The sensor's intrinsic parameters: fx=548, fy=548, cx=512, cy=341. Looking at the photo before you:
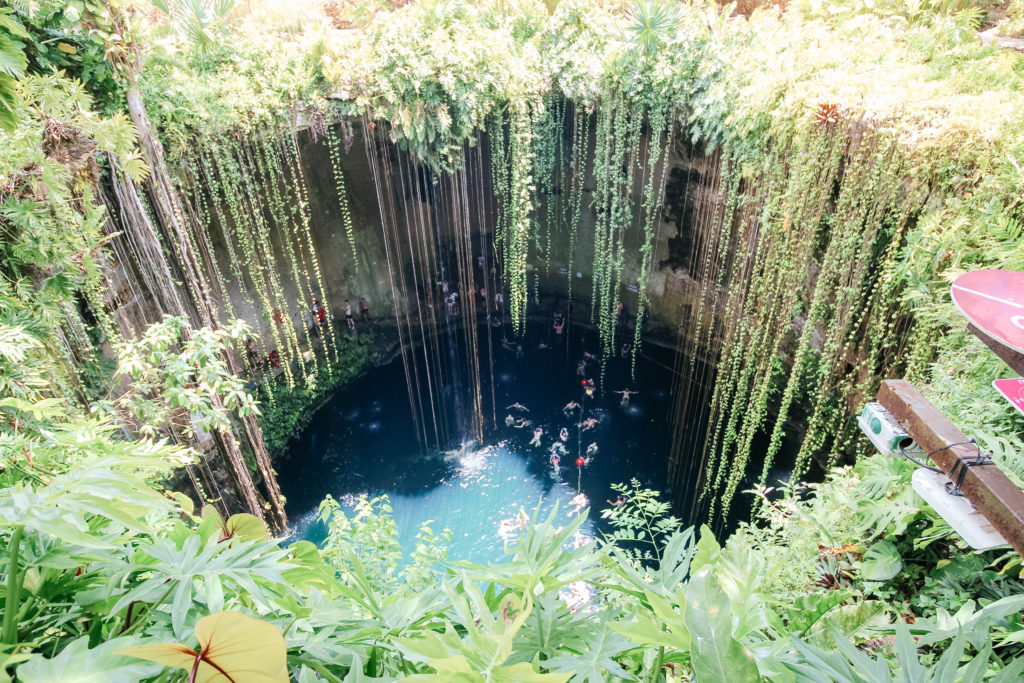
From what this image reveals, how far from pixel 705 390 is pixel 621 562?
255 inches

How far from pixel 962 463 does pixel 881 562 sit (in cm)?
135

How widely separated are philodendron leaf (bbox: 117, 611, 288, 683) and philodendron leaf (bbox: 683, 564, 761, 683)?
42 centimetres

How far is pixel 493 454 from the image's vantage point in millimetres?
6609

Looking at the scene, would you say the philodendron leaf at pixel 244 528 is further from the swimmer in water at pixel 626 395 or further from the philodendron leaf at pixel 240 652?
the swimmer in water at pixel 626 395

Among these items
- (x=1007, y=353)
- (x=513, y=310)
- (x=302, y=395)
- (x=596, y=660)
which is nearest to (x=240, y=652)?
(x=596, y=660)

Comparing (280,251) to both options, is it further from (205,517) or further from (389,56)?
(205,517)

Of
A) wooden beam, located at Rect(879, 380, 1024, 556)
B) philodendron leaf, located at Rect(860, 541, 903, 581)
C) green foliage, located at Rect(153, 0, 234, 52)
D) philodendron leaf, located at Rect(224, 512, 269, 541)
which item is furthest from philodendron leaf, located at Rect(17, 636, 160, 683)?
green foliage, located at Rect(153, 0, 234, 52)

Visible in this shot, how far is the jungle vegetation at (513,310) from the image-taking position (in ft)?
2.33

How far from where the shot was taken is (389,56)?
209 inches

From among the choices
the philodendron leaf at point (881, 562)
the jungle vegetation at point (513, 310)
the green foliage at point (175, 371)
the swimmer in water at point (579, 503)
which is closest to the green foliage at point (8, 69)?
the jungle vegetation at point (513, 310)

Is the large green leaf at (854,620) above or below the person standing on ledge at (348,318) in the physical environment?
above

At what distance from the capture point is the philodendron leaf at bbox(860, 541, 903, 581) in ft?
6.55

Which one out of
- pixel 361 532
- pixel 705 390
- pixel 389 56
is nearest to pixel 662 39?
pixel 389 56

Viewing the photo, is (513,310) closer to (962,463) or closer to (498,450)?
(498,450)
